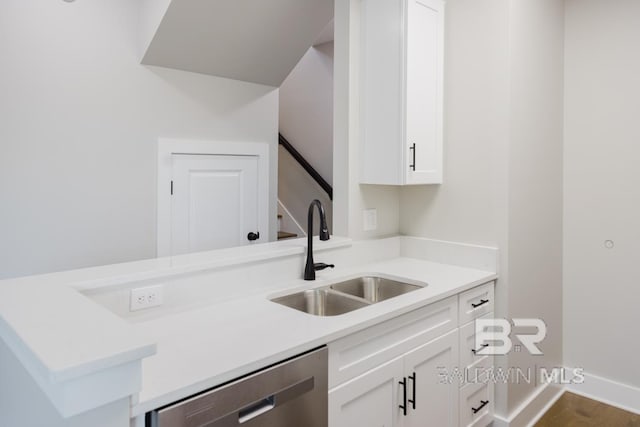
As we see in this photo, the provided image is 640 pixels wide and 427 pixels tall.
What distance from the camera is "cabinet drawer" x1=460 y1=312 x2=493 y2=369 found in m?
2.09

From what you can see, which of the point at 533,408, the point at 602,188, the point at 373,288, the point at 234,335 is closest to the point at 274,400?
the point at 234,335

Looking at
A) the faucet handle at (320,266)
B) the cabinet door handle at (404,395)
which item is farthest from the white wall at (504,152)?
the cabinet door handle at (404,395)

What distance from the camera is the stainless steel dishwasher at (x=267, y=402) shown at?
1.04 meters

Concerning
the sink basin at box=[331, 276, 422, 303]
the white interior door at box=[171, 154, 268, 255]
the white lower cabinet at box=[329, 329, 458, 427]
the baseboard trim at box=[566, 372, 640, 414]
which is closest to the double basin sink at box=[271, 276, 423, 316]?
the sink basin at box=[331, 276, 422, 303]

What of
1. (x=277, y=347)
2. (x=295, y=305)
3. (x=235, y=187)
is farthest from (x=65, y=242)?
(x=277, y=347)

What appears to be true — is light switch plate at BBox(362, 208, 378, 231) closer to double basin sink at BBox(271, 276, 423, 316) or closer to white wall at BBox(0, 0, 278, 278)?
double basin sink at BBox(271, 276, 423, 316)

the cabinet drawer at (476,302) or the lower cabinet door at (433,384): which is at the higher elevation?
the cabinet drawer at (476,302)

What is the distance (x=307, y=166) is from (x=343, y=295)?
8.84 ft

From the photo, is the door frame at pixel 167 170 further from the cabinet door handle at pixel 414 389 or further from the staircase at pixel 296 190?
the cabinet door handle at pixel 414 389

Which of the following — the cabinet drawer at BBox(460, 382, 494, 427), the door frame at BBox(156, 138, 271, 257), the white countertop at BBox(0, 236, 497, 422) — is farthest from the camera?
the door frame at BBox(156, 138, 271, 257)

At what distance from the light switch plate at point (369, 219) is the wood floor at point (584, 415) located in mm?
1474

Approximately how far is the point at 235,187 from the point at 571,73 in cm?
240

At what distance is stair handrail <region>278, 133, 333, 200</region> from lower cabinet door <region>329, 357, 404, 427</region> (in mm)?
2752

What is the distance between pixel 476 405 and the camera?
2201mm
